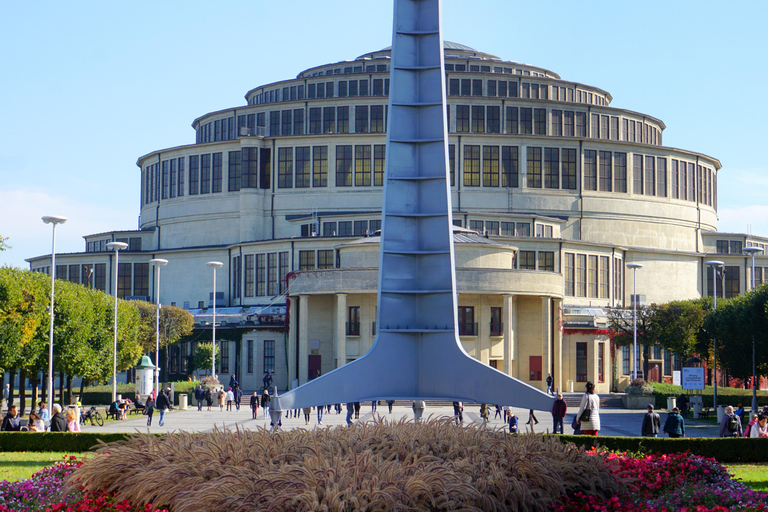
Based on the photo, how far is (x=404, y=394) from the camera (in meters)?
24.5

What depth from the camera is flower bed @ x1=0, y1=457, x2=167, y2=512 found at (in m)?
13.9

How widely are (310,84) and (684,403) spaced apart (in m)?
53.1

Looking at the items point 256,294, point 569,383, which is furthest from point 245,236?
point 569,383

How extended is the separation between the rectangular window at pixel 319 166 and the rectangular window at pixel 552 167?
18.4 m

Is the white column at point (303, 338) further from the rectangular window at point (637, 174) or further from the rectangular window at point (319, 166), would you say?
the rectangular window at point (637, 174)

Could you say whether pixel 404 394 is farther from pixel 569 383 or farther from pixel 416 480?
pixel 569 383

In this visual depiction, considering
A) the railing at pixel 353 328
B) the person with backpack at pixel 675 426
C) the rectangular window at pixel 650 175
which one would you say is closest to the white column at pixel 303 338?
the railing at pixel 353 328

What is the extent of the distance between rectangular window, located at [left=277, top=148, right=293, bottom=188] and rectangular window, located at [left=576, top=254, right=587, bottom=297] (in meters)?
24.5

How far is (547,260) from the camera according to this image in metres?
73.6

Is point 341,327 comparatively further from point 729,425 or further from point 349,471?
point 349,471

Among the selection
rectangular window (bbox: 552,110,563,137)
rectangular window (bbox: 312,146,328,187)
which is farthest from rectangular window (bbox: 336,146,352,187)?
rectangular window (bbox: 552,110,563,137)

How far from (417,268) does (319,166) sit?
5604cm

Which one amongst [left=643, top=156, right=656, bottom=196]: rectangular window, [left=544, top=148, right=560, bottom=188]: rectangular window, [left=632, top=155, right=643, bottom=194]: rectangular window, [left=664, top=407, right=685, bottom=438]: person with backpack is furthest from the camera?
[left=643, top=156, right=656, bottom=196]: rectangular window

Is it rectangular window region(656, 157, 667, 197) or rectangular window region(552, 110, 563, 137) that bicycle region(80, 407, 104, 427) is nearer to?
rectangular window region(552, 110, 563, 137)
